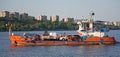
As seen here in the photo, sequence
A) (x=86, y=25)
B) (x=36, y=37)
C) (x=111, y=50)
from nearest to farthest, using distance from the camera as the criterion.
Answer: (x=111, y=50), (x=36, y=37), (x=86, y=25)

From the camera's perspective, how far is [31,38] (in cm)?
6247

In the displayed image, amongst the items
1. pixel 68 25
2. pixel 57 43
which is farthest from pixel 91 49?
pixel 68 25

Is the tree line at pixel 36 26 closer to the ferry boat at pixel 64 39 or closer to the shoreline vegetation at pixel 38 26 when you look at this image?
the shoreline vegetation at pixel 38 26

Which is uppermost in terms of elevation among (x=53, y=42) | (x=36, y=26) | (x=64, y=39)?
(x=36, y=26)

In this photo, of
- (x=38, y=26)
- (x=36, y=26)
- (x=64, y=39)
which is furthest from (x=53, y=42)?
(x=38, y=26)

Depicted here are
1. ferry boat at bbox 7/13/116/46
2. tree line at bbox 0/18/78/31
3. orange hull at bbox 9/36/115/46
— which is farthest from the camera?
tree line at bbox 0/18/78/31

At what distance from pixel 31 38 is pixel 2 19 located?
4930 inches

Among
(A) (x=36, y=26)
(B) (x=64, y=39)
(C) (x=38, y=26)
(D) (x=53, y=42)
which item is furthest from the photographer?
(C) (x=38, y=26)

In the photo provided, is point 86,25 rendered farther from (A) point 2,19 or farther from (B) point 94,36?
(A) point 2,19

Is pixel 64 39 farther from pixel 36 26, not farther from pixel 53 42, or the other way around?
→ pixel 36 26

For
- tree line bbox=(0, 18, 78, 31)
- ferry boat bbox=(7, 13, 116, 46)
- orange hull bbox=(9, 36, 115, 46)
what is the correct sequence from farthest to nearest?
tree line bbox=(0, 18, 78, 31) < ferry boat bbox=(7, 13, 116, 46) < orange hull bbox=(9, 36, 115, 46)

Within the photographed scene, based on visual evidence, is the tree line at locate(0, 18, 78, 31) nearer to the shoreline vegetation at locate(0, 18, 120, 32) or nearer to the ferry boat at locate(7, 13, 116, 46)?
the shoreline vegetation at locate(0, 18, 120, 32)

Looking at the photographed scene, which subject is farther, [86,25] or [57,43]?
[86,25]

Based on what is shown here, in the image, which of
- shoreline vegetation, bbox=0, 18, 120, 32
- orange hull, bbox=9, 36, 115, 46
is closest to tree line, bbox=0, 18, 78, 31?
shoreline vegetation, bbox=0, 18, 120, 32
